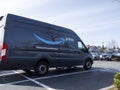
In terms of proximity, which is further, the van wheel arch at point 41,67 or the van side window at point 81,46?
the van side window at point 81,46

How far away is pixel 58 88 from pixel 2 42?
3.39 metres

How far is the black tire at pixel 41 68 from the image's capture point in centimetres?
1156

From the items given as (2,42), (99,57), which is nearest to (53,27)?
(2,42)

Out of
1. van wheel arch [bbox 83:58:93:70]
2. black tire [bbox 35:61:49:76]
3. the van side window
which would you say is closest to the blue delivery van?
black tire [bbox 35:61:49:76]

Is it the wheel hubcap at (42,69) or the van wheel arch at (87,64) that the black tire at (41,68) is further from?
the van wheel arch at (87,64)

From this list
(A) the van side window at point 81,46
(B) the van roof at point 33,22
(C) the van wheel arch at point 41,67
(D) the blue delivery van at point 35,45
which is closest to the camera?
(D) the blue delivery van at point 35,45

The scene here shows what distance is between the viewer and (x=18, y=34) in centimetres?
1049

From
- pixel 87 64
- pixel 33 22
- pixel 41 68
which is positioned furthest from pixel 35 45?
pixel 87 64

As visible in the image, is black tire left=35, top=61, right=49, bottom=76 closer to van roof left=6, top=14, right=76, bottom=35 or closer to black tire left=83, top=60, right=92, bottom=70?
van roof left=6, top=14, right=76, bottom=35

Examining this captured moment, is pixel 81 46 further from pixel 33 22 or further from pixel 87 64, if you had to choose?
pixel 33 22

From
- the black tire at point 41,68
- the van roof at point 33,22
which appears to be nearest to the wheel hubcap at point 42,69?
the black tire at point 41,68

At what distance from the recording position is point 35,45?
37.1ft

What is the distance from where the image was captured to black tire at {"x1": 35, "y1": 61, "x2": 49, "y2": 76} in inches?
455

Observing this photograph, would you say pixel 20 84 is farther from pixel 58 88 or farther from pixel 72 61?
A: pixel 72 61
